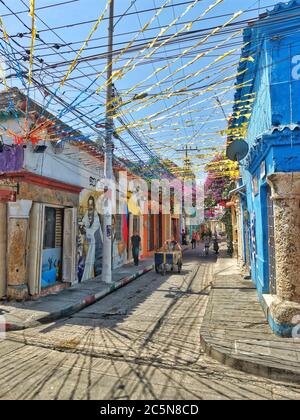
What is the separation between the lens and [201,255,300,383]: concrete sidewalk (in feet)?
13.7

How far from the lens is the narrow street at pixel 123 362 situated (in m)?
3.73

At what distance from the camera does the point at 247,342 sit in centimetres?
499

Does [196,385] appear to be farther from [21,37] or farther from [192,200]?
[192,200]

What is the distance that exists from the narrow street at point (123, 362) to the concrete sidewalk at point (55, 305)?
42 cm

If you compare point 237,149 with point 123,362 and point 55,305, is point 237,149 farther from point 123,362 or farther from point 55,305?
point 55,305

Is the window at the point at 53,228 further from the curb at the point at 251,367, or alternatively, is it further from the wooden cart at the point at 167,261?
the curb at the point at 251,367

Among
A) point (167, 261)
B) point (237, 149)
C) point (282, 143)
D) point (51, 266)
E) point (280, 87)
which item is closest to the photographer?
point (282, 143)

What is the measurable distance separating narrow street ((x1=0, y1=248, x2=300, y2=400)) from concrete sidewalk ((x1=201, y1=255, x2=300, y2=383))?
152 mm

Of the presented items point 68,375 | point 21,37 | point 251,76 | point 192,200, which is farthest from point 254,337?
point 192,200

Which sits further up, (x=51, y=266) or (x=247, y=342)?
(x=51, y=266)

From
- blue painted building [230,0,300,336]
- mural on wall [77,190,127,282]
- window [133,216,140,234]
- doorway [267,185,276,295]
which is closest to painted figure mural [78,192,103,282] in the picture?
mural on wall [77,190,127,282]

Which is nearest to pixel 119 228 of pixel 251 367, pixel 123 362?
pixel 123 362

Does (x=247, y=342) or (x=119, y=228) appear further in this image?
(x=119, y=228)

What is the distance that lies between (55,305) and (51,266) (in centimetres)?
222
